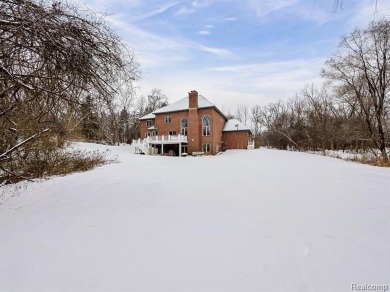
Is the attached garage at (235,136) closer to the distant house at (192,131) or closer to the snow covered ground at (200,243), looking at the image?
the distant house at (192,131)

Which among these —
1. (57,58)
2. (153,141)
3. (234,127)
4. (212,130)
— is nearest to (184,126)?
(212,130)

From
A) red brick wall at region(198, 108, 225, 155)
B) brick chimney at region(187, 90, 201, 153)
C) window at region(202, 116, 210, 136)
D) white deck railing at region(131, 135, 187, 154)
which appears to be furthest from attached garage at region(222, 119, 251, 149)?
white deck railing at region(131, 135, 187, 154)

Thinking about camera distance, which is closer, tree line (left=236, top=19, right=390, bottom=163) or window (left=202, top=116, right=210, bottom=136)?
tree line (left=236, top=19, right=390, bottom=163)

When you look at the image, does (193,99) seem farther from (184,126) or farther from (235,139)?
(235,139)

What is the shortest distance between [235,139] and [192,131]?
6.31 m

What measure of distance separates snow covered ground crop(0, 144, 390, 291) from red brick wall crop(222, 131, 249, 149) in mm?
24158

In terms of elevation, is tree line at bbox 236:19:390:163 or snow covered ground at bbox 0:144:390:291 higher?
tree line at bbox 236:19:390:163

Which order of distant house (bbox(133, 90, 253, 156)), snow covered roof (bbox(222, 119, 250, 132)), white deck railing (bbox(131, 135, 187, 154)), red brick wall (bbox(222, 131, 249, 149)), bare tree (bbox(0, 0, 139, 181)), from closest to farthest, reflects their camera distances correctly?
bare tree (bbox(0, 0, 139, 181)), white deck railing (bbox(131, 135, 187, 154)), distant house (bbox(133, 90, 253, 156)), red brick wall (bbox(222, 131, 249, 149)), snow covered roof (bbox(222, 119, 250, 132))

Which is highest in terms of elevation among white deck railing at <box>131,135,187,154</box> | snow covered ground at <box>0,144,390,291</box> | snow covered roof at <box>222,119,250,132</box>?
snow covered roof at <box>222,119,250,132</box>

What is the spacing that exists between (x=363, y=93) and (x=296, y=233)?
22134 millimetres

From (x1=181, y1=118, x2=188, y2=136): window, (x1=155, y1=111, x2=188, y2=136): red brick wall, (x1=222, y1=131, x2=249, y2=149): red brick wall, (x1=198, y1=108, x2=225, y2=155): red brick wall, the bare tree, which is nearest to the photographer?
the bare tree

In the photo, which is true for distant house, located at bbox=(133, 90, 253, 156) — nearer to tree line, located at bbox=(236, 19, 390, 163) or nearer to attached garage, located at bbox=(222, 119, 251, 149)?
attached garage, located at bbox=(222, 119, 251, 149)

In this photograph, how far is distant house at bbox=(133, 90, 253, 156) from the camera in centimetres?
2553

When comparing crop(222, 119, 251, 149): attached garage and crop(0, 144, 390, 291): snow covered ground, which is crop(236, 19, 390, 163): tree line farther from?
Answer: crop(0, 144, 390, 291): snow covered ground
